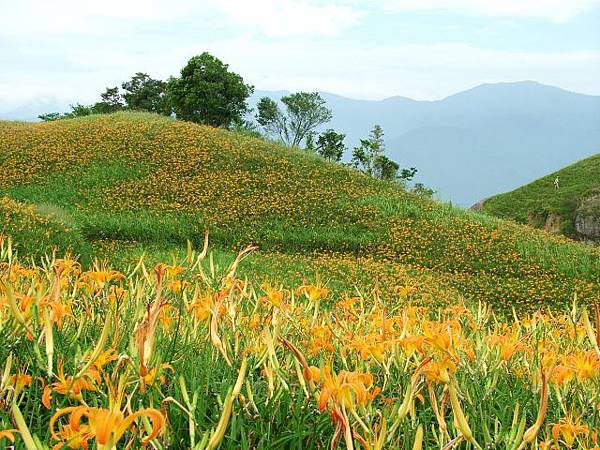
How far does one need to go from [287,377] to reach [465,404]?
19.7 inches

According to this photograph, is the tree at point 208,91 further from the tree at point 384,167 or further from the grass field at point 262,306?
the tree at point 384,167

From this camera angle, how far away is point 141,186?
53.3 feet

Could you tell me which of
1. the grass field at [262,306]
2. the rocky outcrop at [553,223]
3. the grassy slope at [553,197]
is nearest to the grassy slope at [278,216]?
the grass field at [262,306]

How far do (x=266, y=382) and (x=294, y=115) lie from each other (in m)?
40.0

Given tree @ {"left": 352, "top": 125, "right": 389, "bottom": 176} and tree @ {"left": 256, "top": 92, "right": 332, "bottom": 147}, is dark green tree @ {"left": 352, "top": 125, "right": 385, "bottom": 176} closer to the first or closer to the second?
tree @ {"left": 352, "top": 125, "right": 389, "bottom": 176}

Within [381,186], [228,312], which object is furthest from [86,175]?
[228,312]

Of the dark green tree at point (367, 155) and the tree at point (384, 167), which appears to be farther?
the dark green tree at point (367, 155)

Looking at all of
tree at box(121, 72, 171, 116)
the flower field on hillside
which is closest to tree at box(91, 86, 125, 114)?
tree at box(121, 72, 171, 116)

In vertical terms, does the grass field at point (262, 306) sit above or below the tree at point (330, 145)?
below

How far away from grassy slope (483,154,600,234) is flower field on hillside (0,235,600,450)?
20069mm

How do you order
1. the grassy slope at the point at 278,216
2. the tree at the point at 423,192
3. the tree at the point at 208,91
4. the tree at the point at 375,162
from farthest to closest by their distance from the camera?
the tree at the point at 375,162 < the tree at the point at 208,91 < the tree at the point at 423,192 < the grassy slope at the point at 278,216

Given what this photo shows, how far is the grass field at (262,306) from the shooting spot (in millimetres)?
1318

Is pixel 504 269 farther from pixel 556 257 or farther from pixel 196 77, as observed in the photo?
pixel 196 77

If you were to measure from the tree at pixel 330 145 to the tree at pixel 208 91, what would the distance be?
8.63 meters
